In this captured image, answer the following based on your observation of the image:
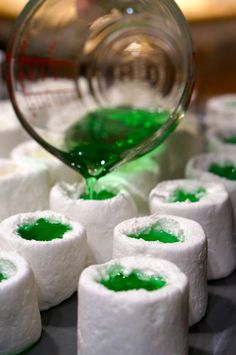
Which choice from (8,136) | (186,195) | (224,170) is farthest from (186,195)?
(8,136)

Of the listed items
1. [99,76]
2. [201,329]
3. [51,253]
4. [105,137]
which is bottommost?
[201,329]

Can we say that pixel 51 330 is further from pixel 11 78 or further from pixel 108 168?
pixel 11 78

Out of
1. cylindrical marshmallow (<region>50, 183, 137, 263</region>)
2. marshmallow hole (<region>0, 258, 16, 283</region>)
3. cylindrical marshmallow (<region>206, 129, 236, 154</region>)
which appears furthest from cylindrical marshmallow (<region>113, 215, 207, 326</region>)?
cylindrical marshmallow (<region>206, 129, 236, 154</region>)

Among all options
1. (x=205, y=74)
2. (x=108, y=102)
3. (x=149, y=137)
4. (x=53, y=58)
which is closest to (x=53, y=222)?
(x=149, y=137)

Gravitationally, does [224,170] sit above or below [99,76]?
below

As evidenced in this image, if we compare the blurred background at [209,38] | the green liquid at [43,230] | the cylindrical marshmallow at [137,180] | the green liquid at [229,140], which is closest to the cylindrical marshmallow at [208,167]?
the cylindrical marshmallow at [137,180]

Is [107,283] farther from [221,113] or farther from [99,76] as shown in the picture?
[221,113]

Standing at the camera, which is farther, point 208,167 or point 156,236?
point 208,167
